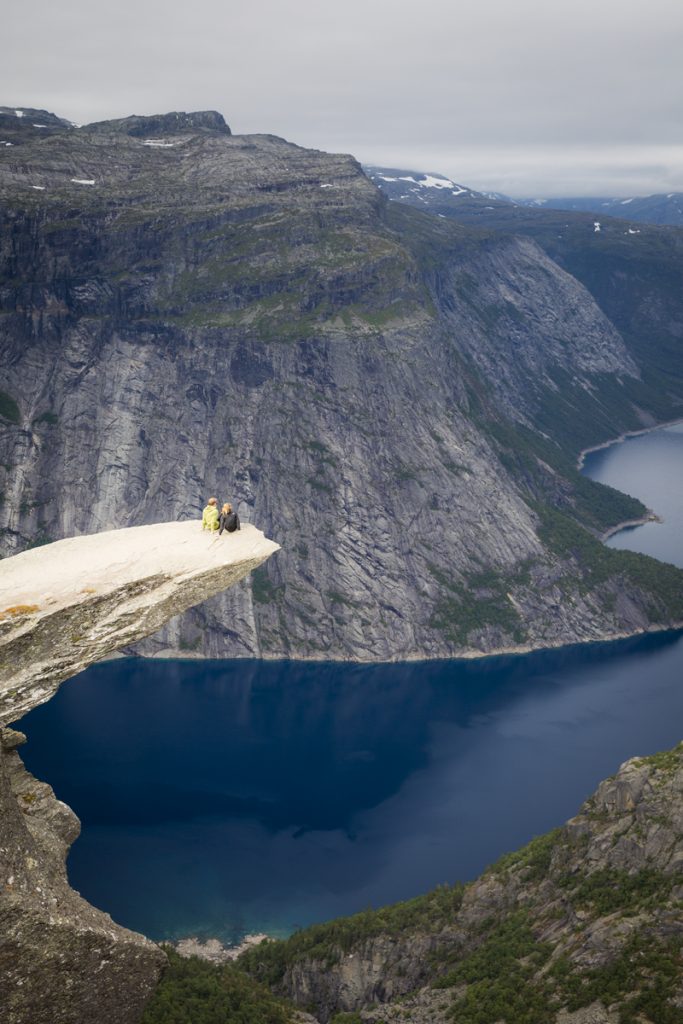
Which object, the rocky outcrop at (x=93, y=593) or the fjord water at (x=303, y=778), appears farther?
the fjord water at (x=303, y=778)

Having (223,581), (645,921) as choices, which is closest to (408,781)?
(645,921)

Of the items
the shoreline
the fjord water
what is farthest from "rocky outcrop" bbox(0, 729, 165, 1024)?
the fjord water

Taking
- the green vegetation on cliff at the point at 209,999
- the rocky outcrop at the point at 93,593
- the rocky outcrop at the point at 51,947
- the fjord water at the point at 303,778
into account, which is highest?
the rocky outcrop at the point at 93,593

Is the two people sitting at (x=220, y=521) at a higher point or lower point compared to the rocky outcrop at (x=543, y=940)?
higher

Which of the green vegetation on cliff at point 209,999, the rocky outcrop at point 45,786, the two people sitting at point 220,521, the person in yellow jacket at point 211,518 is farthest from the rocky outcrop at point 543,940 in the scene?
the person in yellow jacket at point 211,518

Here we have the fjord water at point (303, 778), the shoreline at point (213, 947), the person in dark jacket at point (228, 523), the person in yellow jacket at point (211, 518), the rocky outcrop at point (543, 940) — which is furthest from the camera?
the fjord water at point (303, 778)

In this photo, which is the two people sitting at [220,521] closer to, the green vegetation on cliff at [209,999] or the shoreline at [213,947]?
the green vegetation on cliff at [209,999]

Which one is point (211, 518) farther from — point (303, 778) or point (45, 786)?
point (303, 778)

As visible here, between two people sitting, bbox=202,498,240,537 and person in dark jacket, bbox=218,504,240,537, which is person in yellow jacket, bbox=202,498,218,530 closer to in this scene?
two people sitting, bbox=202,498,240,537
